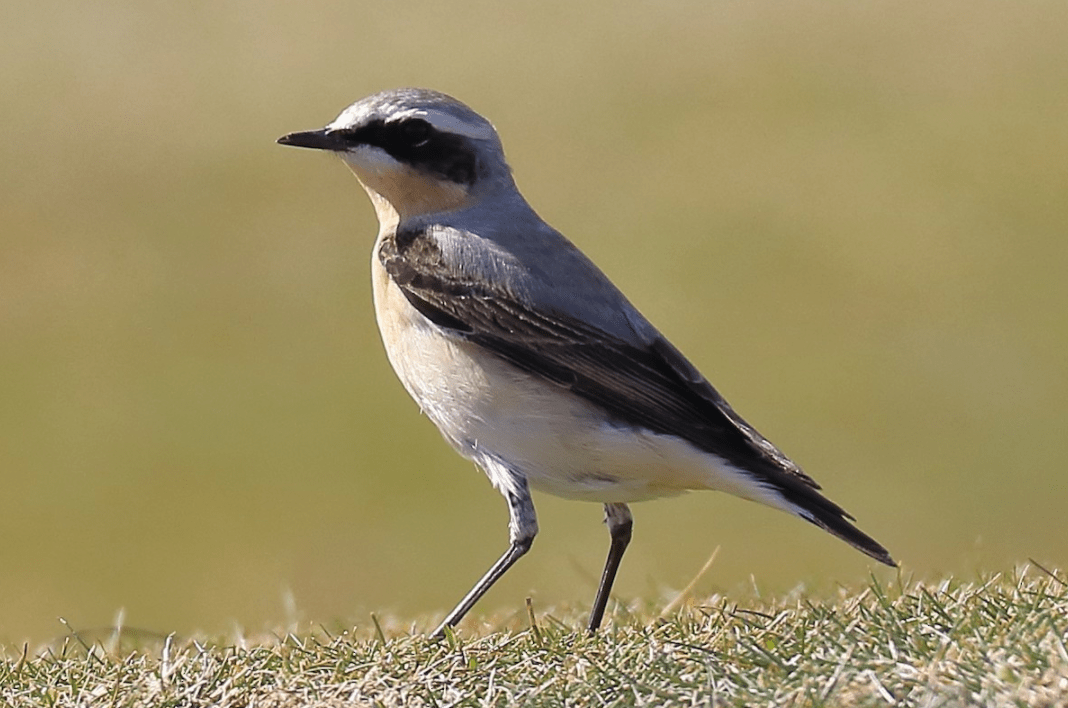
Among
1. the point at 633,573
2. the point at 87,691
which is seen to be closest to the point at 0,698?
the point at 87,691

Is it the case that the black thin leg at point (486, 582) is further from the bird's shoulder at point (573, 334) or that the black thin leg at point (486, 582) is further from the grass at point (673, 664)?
the bird's shoulder at point (573, 334)

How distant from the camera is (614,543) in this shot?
723cm

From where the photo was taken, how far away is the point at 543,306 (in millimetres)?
7113

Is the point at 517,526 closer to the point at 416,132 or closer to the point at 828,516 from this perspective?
the point at 828,516

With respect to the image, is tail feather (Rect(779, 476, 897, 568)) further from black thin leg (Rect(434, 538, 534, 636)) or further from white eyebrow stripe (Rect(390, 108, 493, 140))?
white eyebrow stripe (Rect(390, 108, 493, 140))

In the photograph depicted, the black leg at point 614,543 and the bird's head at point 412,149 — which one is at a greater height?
the bird's head at point 412,149

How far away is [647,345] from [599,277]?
1.62 ft

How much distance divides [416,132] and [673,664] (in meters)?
3.64

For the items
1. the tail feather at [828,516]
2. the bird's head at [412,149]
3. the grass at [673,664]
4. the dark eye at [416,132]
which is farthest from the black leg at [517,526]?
the dark eye at [416,132]

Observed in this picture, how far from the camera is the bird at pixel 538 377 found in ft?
22.3

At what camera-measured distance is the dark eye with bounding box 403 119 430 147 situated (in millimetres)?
7590

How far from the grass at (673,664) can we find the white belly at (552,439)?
873 millimetres

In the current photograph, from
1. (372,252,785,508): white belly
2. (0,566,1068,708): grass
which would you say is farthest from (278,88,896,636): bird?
(0,566,1068,708): grass

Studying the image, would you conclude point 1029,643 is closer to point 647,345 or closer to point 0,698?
point 647,345
